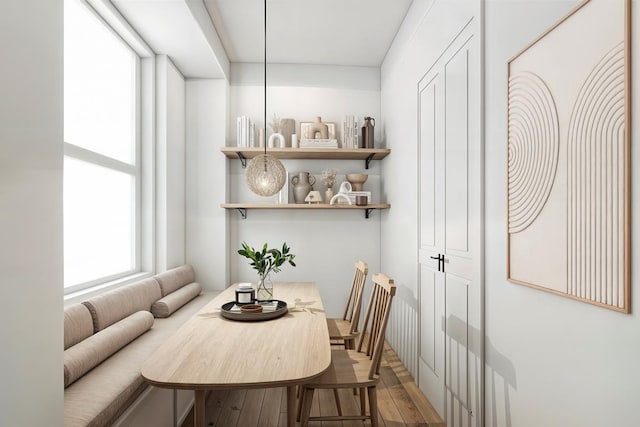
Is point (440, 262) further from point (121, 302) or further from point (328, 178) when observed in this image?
point (121, 302)

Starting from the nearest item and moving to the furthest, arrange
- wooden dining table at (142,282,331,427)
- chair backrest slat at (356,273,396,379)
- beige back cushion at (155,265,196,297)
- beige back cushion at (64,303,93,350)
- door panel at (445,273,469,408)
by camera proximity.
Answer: wooden dining table at (142,282,331,427), beige back cushion at (64,303,93,350), chair backrest slat at (356,273,396,379), door panel at (445,273,469,408), beige back cushion at (155,265,196,297)

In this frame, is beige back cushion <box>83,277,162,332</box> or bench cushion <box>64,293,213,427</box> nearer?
bench cushion <box>64,293,213,427</box>

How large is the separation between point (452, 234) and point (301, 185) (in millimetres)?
1948

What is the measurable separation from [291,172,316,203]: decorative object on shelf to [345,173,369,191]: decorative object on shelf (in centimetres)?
36

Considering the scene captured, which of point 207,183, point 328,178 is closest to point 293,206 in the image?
point 328,178

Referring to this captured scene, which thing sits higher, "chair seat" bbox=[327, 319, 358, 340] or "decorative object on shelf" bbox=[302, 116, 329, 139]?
"decorative object on shelf" bbox=[302, 116, 329, 139]

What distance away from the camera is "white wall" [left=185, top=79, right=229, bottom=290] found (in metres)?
4.00

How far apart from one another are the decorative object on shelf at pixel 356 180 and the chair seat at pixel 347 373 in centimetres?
198

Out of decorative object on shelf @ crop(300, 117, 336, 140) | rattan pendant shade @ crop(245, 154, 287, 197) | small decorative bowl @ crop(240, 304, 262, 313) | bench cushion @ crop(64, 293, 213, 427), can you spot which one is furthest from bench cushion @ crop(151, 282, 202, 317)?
decorative object on shelf @ crop(300, 117, 336, 140)

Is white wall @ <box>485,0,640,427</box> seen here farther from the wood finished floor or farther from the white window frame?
the white window frame

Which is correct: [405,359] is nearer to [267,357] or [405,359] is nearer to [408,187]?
[408,187]

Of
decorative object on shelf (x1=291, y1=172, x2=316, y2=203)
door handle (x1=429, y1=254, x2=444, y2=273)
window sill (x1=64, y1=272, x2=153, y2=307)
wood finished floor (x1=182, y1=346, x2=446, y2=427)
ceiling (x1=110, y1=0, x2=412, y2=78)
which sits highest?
ceiling (x1=110, y1=0, x2=412, y2=78)

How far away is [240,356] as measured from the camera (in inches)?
63.5

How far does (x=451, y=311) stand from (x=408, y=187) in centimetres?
122
